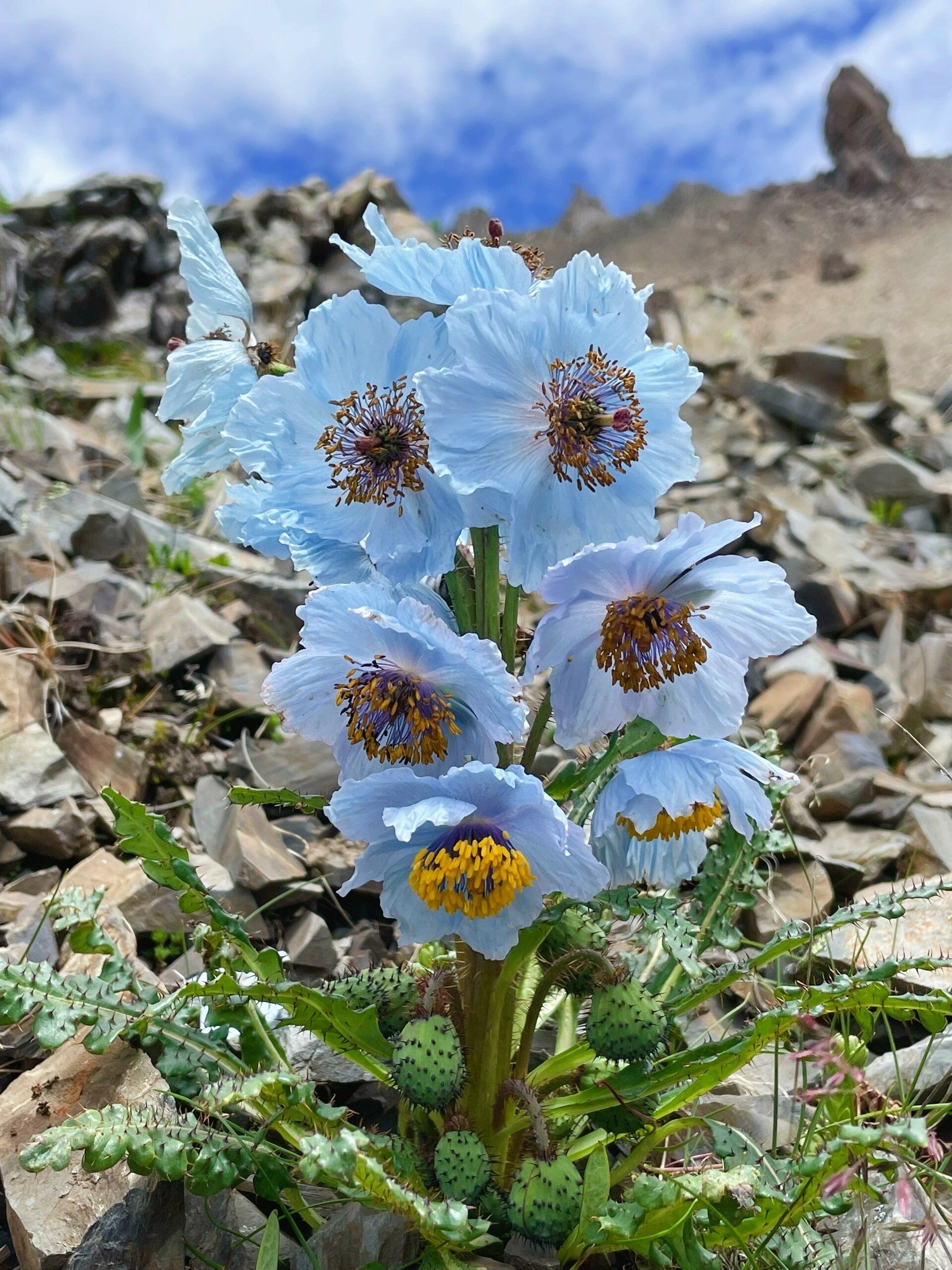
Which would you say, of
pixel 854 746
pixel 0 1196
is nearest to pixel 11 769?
pixel 0 1196

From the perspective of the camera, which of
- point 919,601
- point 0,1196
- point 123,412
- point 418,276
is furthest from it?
point 123,412

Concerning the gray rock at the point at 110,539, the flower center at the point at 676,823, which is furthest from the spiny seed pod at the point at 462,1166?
the gray rock at the point at 110,539

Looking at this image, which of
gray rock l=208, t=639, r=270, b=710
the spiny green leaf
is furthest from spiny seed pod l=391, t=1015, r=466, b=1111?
gray rock l=208, t=639, r=270, b=710

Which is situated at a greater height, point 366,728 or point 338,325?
point 338,325

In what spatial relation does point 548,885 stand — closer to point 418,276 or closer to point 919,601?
point 418,276

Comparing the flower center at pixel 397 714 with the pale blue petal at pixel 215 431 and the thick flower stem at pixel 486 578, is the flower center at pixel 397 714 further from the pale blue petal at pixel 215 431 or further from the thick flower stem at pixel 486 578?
the pale blue petal at pixel 215 431

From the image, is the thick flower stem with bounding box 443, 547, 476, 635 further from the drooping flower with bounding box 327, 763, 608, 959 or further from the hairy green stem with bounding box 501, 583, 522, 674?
the drooping flower with bounding box 327, 763, 608, 959
